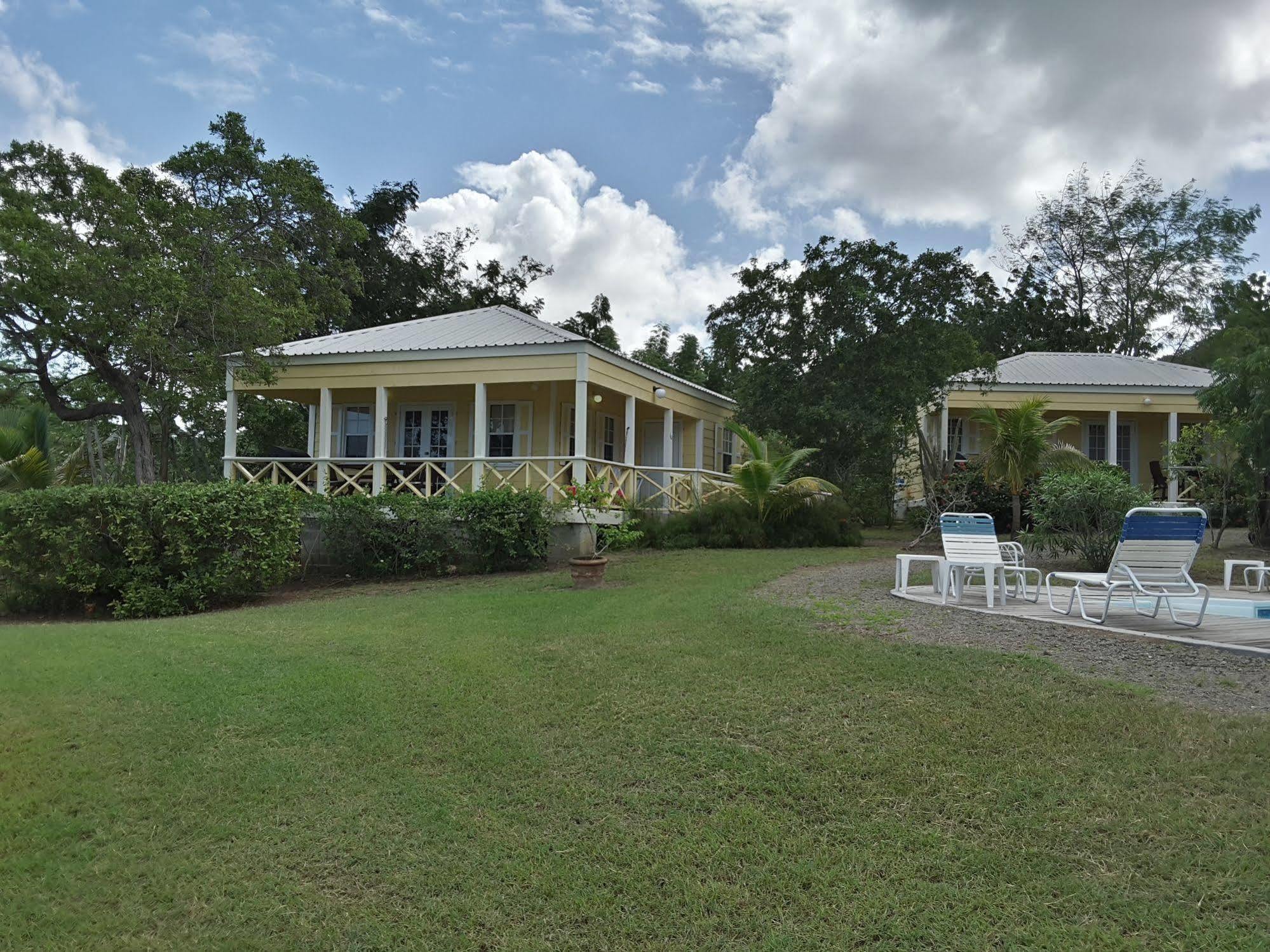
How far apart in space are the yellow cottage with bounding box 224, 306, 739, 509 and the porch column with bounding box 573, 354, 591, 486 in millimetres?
25

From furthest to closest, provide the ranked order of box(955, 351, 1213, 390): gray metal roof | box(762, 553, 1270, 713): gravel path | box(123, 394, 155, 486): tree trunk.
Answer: box(955, 351, 1213, 390): gray metal roof, box(123, 394, 155, 486): tree trunk, box(762, 553, 1270, 713): gravel path

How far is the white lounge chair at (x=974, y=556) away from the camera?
8.20 m

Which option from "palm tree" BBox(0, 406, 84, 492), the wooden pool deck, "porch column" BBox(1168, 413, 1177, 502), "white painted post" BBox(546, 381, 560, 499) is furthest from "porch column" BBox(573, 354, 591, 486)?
"porch column" BBox(1168, 413, 1177, 502)

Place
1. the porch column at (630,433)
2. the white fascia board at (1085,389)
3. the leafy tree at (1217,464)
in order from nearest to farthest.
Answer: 1. the leafy tree at (1217,464)
2. the porch column at (630,433)
3. the white fascia board at (1085,389)

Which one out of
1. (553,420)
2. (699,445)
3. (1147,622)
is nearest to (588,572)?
(1147,622)

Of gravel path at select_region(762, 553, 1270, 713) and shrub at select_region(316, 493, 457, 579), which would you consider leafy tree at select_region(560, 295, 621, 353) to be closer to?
shrub at select_region(316, 493, 457, 579)

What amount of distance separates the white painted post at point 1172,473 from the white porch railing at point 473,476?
10.2 m

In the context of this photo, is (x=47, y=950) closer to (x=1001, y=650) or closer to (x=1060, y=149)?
(x=1001, y=650)

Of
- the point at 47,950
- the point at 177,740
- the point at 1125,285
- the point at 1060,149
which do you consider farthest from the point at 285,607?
the point at 1125,285

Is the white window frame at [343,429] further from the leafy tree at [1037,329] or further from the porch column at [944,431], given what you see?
the leafy tree at [1037,329]

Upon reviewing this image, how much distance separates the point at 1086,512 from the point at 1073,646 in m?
5.64

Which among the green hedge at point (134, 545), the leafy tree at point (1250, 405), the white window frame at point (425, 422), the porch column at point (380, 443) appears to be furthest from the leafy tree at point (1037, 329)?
the green hedge at point (134, 545)

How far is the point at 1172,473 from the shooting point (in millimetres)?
17438

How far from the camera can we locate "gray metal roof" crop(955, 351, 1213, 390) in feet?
69.3
